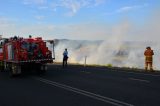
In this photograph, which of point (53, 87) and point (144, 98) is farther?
point (53, 87)

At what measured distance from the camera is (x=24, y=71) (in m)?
24.9

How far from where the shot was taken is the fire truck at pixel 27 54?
2251cm

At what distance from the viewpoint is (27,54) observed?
894 inches

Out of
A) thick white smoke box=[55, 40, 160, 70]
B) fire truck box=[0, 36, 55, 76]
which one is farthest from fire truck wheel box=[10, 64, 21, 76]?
thick white smoke box=[55, 40, 160, 70]

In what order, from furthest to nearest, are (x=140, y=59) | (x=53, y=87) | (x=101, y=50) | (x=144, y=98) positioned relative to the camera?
(x=101, y=50)
(x=140, y=59)
(x=53, y=87)
(x=144, y=98)

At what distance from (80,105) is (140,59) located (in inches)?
3020

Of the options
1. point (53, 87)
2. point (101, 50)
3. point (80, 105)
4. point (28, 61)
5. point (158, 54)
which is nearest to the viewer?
point (80, 105)

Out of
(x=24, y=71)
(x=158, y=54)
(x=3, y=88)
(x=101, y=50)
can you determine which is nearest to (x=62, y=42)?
(x=101, y=50)

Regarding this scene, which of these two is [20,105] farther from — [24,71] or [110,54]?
[110,54]

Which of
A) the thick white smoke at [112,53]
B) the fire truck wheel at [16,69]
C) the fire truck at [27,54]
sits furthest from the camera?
the thick white smoke at [112,53]

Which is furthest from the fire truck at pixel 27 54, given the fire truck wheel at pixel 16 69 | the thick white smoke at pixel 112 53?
the thick white smoke at pixel 112 53

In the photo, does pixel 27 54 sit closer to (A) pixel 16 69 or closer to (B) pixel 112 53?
(A) pixel 16 69

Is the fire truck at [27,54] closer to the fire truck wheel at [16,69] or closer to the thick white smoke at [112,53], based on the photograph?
the fire truck wheel at [16,69]

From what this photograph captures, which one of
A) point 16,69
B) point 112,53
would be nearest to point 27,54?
point 16,69
